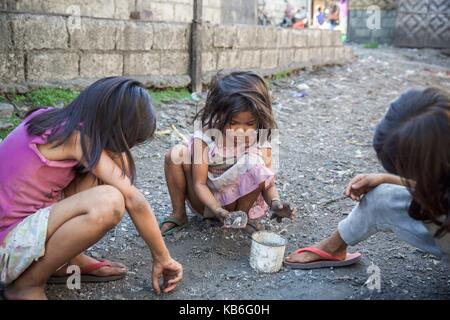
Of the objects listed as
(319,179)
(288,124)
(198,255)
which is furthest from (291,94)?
(198,255)

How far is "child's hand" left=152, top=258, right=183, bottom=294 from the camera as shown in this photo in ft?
6.30

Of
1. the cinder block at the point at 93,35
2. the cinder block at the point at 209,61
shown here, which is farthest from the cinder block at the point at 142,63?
the cinder block at the point at 209,61

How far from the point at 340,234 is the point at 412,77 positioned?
21.9 ft

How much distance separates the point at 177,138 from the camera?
4316 mm

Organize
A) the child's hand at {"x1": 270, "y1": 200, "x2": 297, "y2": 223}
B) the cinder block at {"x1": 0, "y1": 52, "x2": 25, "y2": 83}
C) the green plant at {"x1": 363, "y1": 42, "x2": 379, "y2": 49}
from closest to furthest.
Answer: the child's hand at {"x1": 270, "y1": 200, "x2": 297, "y2": 223}
the cinder block at {"x1": 0, "y1": 52, "x2": 25, "y2": 83}
the green plant at {"x1": 363, "y1": 42, "x2": 379, "y2": 49}

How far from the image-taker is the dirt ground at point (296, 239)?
205 cm

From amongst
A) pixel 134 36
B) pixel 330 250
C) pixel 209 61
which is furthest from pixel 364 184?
pixel 209 61

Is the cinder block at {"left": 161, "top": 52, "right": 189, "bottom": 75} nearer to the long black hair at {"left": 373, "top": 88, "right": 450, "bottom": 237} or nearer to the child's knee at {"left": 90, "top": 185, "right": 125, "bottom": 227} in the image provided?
the child's knee at {"left": 90, "top": 185, "right": 125, "bottom": 227}

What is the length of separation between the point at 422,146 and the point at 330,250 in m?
0.81

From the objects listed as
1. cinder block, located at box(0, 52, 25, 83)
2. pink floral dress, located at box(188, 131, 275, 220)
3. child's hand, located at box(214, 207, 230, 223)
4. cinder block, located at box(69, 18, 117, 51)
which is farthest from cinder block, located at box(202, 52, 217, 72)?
child's hand, located at box(214, 207, 230, 223)

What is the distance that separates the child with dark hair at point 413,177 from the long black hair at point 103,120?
0.87m

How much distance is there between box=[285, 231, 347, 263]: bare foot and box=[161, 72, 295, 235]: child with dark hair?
0.69 feet

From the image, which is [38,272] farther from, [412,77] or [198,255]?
[412,77]

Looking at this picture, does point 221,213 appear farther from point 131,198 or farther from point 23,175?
point 23,175
